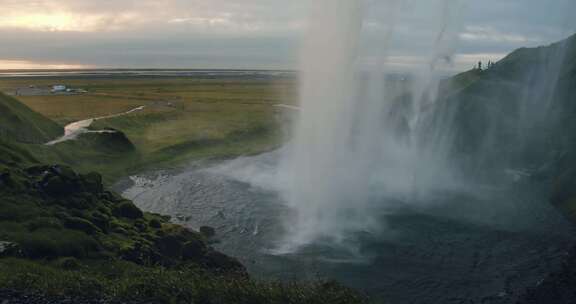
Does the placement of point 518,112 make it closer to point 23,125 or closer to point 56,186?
point 56,186

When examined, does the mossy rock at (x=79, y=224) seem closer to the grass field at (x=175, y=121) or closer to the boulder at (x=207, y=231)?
the boulder at (x=207, y=231)

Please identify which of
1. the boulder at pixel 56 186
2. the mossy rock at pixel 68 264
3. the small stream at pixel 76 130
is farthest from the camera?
the small stream at pixel 76 130

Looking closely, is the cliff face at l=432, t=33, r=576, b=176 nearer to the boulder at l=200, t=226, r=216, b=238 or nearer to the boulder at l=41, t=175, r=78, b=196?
the boulder at l=200, t=226, r=216, b=238

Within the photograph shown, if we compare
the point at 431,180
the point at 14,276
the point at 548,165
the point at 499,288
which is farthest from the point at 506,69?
the point at 14,276

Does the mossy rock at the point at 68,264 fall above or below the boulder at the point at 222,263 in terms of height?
above

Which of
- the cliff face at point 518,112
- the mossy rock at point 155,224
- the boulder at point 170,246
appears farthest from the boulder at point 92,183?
the cliff face at point 518,112

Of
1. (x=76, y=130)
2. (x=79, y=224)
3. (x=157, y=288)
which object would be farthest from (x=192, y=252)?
(x=76, y=130)

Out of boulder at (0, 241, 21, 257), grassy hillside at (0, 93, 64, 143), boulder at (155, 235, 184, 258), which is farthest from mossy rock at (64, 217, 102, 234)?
grassy hillside at (0, 93, 64, 143)
